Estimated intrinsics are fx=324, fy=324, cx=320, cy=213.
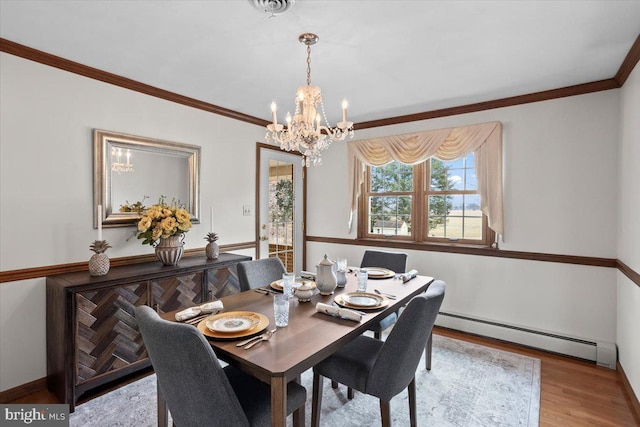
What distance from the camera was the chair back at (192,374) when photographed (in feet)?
3.87

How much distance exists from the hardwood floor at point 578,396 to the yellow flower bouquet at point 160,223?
4.20ft

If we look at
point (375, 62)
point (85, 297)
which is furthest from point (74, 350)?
point (375, 62)

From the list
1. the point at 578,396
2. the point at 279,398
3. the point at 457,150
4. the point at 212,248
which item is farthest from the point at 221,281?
the point at 578,396

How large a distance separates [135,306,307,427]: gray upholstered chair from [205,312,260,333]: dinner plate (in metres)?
0.28

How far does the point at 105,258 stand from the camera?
2479 mm

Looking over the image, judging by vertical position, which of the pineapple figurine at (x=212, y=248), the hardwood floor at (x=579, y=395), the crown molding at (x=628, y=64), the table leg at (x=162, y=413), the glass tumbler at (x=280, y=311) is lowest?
the hardwood floor at (x=579, y=395)

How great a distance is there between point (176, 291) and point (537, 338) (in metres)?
3.37

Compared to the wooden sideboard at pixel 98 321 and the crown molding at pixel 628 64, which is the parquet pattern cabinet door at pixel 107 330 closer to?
the wooden sideboard at pixel 98 321

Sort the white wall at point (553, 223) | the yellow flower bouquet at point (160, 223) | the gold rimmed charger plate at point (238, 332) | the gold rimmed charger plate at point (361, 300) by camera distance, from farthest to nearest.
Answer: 1. the white wall at point (553, 223)
2. the yellow flower bouquet at point (160, 223)
3. the gold rimmed charger plate at point (361, 300)
4. the gold rimmed charger plate at point (238, 332)

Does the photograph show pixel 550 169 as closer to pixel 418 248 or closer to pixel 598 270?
pixel 598 270

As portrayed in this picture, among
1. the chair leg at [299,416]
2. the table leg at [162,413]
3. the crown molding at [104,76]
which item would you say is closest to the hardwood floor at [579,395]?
the chair leg at [299,416]

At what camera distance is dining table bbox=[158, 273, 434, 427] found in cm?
122

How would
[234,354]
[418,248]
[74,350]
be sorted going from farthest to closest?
[418,248] → [74,350] → [234,354]

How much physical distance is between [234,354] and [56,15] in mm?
2183
